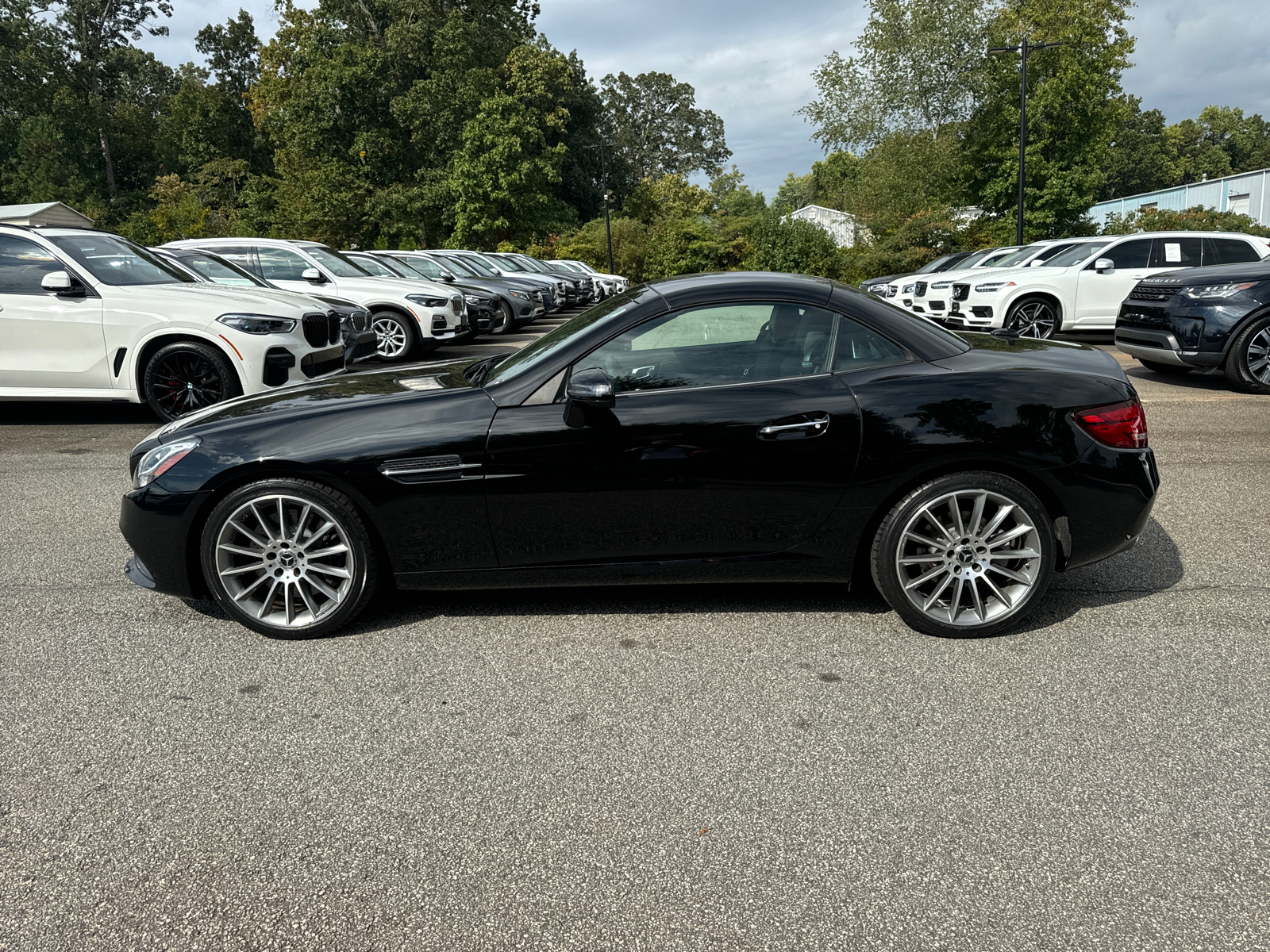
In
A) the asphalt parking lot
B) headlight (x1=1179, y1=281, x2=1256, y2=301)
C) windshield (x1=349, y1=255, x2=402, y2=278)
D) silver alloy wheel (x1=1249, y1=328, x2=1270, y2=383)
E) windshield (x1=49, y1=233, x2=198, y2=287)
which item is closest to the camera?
the asphalt parking lot

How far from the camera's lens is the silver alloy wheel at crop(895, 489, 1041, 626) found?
3.73m

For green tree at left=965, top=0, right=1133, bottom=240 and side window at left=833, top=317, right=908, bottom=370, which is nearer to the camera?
side window at left=833, top=317, right=908, bottom=370

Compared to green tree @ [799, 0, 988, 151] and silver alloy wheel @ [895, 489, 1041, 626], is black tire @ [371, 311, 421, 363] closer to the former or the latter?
silver alloy wheel @ [895, 489, 1041, 626]

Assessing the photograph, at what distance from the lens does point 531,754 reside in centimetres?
301

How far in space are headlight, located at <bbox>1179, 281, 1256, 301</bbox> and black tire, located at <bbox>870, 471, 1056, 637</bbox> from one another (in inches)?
288

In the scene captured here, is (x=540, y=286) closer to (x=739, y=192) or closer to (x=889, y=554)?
(x=889, y=554)

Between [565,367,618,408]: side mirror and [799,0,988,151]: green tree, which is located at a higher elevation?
[799,0,988,151]: green tree

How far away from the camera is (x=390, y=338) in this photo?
1302 cm

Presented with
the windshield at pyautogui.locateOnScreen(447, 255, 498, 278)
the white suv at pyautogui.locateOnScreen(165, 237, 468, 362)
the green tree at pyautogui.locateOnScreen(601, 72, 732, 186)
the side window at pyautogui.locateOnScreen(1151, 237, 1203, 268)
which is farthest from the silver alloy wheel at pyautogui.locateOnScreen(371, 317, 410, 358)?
the green tree at pyautogui.locateOnScreen(601, 72, 732, 186)

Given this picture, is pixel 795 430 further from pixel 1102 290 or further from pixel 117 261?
pixel 1102 290

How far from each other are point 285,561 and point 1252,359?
9.73 m

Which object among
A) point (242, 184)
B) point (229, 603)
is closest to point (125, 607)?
point (229, 603)

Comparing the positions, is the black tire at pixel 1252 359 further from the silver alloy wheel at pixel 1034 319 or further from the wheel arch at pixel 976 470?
the wheel arch at pixel 976 470

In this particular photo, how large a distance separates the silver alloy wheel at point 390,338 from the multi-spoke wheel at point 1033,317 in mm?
8709
